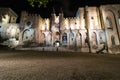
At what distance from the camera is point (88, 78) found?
4449 millimetres

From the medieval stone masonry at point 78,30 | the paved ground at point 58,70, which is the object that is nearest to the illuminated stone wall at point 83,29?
the medieval stone masonry at point 78,30

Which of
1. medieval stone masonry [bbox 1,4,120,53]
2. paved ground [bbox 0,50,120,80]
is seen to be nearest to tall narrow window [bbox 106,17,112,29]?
medieval stone masonry [bbox 1,4,120,53]

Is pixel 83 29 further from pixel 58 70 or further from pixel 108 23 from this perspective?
pixel 58 70

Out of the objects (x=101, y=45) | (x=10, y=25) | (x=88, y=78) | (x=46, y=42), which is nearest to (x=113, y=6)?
(x=101, y=45)

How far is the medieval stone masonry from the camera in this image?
36094 mm

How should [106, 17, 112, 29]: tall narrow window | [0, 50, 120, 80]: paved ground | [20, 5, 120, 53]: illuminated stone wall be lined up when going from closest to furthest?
[0, 50, 120, 80]: paved ground
[20, 5, 120, 53]: illuminated stone wall
[106, 17, 112, 29]: tall narrow window

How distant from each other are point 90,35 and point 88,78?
32.8 m

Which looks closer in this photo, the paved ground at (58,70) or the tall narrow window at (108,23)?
the paved ground at (58,70)

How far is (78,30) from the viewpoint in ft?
123

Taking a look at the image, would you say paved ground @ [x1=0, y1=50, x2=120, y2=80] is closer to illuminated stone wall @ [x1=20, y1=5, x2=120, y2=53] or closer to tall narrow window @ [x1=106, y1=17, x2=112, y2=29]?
illuminated stone wall @ [x1=20, y1=5, x2=120, y2=53]

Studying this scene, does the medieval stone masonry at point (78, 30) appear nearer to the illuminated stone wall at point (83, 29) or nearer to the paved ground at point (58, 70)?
the illuminated stone wall at point (83, 29)

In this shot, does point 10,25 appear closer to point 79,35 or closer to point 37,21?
point 37,21

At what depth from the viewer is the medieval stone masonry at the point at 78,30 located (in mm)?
36094

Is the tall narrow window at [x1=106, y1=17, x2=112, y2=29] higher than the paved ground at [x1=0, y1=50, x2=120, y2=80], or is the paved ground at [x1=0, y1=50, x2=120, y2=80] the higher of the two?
the tall narrow window at [x1=106, y1=17, x2=112, y2=29]
